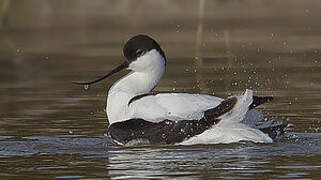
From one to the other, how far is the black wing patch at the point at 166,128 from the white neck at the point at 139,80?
389mm

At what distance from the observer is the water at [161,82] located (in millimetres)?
9000

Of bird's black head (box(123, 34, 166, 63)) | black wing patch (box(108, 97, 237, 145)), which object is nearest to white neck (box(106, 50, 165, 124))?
bird's black head (box(123, 34, 166, 63))

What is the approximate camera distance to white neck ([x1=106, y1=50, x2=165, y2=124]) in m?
10.4

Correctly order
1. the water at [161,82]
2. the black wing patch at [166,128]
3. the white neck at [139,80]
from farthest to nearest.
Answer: the white neck at [139,80] < the black wing patch at [166,128] < the water at [161,82]

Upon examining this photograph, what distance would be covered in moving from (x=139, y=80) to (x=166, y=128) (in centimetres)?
93

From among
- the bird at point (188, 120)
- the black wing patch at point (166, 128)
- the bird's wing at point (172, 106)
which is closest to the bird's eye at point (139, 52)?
the bird at point (188, 120)

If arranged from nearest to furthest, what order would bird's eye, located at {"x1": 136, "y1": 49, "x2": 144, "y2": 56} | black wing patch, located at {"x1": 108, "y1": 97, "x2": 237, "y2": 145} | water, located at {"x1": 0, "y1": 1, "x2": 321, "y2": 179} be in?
water, located at {"x1": 0, "y1": 1, "x2": 321, "y2": 179}
black wing patch, located at {"x1": 108, "y1": 97, "x2": 237, "y2": 145}
bird's eye, located at {"x1": 136, "y1": 49, "x2": 144, "y2": 56}

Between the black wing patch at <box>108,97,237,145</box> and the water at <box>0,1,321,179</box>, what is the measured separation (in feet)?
0.32

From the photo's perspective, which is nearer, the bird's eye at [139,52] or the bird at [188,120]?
the bird at [188,120]

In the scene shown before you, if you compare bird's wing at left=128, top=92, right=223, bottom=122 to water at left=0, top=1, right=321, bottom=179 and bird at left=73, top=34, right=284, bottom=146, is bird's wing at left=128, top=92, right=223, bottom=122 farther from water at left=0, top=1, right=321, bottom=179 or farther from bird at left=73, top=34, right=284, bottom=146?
water at left=0, top=1, right=321, bottom=179

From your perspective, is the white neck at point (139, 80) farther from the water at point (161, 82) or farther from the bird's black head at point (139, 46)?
the water at point (161, 82)

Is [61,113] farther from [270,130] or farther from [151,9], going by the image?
[151,9]

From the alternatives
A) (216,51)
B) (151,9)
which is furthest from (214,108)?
(151,9)

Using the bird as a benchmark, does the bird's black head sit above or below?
above
